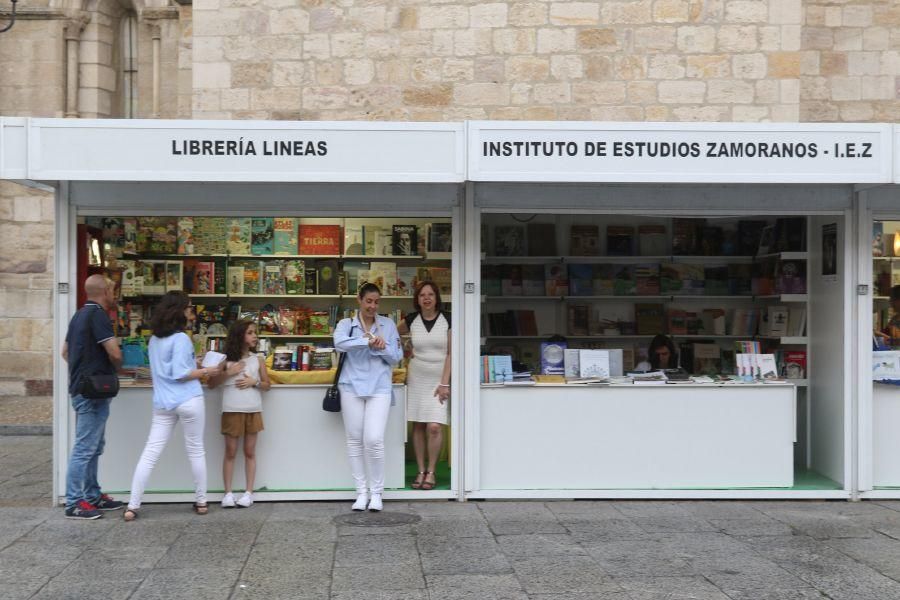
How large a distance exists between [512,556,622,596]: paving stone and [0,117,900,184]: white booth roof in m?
2.79

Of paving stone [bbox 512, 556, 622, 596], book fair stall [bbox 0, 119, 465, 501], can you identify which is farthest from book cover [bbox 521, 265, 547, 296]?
paving stone [bbox 512, 556, 622, 596]

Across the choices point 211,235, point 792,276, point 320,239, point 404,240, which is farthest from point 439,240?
point 792,276

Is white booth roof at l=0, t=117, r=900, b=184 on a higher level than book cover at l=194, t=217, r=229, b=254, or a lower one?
higher

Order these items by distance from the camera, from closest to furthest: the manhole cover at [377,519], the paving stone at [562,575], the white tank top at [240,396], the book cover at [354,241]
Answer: the paving stone at [562,575] → the manhole cover at [377,519] → the white tank top at [240,396] → the book cover at [354,241]

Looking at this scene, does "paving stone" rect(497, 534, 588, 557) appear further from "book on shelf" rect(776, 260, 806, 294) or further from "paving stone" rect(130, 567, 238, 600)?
"book on shelf" rect(776, 260, 806, 294)

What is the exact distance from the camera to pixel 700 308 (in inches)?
443

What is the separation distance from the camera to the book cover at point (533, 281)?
36.4ft

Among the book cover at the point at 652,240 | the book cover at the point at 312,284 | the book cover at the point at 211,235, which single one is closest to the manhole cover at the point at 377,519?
the book cover at the point at 312,284

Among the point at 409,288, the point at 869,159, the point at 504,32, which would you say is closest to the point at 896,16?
the point at 504,32

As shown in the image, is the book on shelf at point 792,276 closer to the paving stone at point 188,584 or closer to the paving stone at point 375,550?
the paving stone at point 375,550

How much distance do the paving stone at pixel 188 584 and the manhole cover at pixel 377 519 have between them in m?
1.44

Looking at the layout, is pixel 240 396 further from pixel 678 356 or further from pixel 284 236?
pixel 678 356

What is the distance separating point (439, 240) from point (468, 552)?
11.0 ft

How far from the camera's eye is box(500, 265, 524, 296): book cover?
1105 centimetres
